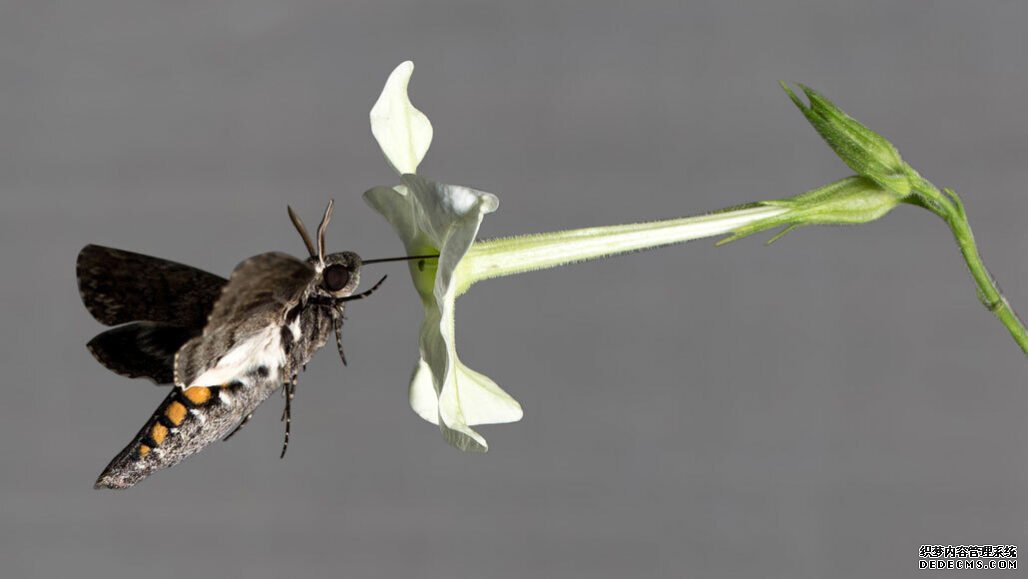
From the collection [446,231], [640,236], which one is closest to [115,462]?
[446,231]

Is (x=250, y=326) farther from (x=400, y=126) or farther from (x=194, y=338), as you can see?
(x=400, y=126)

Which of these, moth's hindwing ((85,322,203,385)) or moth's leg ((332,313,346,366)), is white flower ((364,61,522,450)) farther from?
moth's hindwing ((85,322,203,385))

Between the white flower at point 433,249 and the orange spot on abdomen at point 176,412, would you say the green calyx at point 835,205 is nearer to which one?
the white flower at point 433,249

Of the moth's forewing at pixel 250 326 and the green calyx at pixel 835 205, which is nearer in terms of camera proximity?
the moth's forewing at pixel 250 326

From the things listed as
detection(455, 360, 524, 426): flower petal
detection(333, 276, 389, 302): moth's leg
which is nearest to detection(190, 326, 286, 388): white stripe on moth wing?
detection(333, 276, 389, 302): moth's leg

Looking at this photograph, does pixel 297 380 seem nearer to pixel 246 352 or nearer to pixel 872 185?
pixel 246 352

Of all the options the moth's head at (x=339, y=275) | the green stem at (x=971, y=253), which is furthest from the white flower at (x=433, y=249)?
the green stem at (x=971, y=253)

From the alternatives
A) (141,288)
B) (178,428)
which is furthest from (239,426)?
(141,288)
